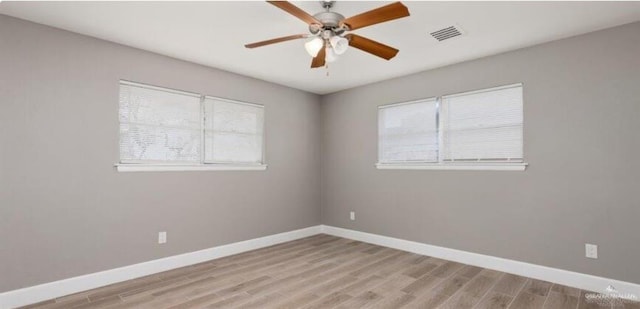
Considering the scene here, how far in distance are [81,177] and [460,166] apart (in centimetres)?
405

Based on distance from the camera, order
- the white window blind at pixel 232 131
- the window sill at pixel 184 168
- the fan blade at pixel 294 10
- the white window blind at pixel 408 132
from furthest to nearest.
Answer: the white window blind at pixel 408 132
the white window blind at pixel 232 131
the window sill at pixel 184 168
the fan blade at pixel 294 10

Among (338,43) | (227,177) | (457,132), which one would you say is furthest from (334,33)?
(227,177)

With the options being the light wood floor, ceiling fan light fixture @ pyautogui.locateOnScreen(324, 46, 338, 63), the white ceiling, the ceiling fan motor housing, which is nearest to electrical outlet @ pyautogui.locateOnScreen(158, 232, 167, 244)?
the light wood floor

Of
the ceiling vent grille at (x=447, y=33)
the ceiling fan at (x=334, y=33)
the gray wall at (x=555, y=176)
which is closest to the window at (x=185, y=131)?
the ceiling fan at (x=334, y=33)

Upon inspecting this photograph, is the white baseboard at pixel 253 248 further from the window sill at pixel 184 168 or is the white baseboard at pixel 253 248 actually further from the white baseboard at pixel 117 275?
the window sill at pixel 184 168

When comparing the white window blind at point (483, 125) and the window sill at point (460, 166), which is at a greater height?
the white window blind at point (483, 125)

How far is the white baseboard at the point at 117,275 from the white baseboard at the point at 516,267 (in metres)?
1.73

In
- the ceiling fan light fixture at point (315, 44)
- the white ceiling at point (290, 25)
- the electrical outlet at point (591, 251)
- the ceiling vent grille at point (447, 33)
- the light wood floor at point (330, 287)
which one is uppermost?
the white ceiling at point (290, 25)

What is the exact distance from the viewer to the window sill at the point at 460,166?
3412 millimetres

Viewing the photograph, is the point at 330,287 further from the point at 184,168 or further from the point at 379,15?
the point at 379,15

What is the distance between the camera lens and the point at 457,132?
12.8 feet

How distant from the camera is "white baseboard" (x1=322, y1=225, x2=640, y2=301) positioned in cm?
282

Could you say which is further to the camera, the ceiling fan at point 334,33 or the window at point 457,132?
the window at point 457,132

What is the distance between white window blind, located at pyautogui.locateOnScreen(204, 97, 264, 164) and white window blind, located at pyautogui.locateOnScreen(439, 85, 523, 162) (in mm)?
2525
